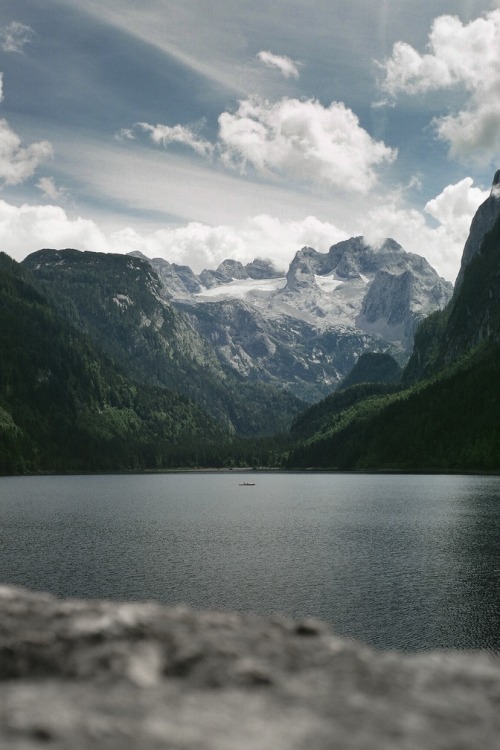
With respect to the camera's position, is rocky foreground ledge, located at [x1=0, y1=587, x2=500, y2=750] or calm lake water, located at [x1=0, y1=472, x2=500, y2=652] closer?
rocky foreground ledge, located at [x1=0, y1=587, x2=500, y2=750]

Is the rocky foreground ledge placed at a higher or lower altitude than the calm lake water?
higher

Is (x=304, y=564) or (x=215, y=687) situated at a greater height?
(x=215, y=687)

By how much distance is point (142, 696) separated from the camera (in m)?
7.66

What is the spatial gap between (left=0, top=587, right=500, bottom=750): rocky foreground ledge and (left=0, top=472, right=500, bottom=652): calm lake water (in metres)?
47.5

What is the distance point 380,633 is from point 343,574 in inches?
1055

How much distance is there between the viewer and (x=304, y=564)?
294ft

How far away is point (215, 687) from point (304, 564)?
8509 cm

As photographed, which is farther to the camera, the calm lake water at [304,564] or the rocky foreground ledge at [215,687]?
the calm lake water at [304,564]

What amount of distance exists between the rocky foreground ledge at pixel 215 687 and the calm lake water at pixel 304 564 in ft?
156

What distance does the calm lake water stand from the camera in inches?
2425

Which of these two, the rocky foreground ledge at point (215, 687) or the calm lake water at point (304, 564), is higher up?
the rocky foreground ledge at point (215, 687)

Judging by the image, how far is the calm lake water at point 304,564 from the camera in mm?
Result: 61594

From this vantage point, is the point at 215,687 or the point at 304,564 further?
the point at 304,564

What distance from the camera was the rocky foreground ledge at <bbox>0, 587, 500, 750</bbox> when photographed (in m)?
6.97
